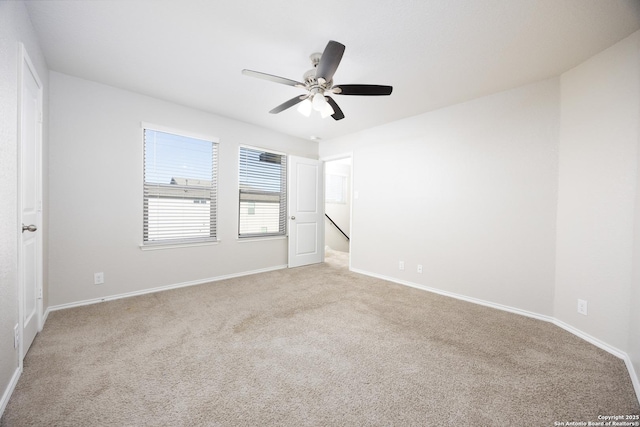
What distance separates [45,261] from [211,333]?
1877mm

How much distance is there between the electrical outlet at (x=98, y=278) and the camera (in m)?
2.74

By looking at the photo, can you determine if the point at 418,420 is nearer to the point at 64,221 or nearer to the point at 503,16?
the point at 503,16

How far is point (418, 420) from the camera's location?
49.6 inches

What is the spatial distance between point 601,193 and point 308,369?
9.13ft

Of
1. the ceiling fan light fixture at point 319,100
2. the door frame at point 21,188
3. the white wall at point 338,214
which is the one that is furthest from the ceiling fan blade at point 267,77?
the white wall at point 338,214

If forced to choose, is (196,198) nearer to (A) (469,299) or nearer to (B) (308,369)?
(B) (308,369)

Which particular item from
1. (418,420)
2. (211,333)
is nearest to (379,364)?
(418,420)

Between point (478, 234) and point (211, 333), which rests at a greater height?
point (478, 234)

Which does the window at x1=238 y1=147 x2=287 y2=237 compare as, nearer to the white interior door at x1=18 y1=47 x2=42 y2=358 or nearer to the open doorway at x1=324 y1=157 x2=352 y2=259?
the white interior door at x1=18 y1=47 x2=42 y2=358

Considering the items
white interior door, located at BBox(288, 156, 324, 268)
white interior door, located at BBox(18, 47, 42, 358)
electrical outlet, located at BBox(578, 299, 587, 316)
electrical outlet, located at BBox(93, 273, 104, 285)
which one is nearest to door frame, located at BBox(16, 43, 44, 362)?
white interior door, located at BBox(18, 47, 42, 358)

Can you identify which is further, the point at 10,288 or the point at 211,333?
the point at 211,333

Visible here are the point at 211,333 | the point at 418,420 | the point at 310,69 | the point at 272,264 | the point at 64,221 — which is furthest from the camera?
the point at 272,264

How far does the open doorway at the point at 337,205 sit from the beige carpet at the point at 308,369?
14.3ft

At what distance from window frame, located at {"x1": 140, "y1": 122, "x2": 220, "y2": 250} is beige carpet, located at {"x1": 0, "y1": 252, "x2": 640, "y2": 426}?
83 centimetres
